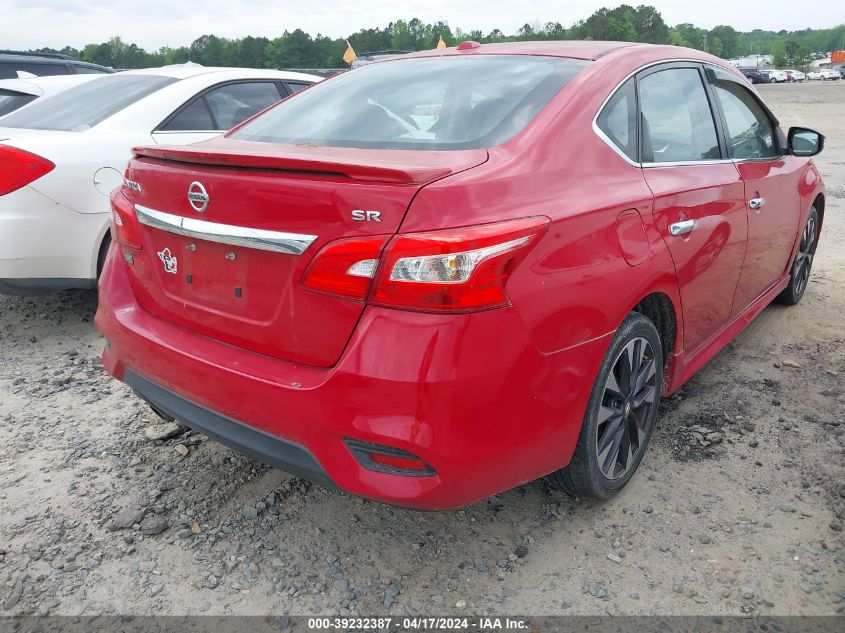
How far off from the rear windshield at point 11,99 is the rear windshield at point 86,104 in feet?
3.04

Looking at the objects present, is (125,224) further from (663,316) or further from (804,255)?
(804,255)

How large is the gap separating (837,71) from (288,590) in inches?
3755

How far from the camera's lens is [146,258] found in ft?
7.81

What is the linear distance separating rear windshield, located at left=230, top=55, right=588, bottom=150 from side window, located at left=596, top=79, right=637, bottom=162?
172 millimetres

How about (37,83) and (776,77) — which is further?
(776,77)

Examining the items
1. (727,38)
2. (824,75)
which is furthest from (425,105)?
(727,38)

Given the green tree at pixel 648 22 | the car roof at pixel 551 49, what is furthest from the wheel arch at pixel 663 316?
the green tree at pixel 648 22

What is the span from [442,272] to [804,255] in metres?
3.76

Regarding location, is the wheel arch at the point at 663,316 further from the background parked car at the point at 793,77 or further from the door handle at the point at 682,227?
the background parked car at the point at 793,77

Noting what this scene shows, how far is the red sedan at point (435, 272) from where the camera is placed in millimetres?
1813

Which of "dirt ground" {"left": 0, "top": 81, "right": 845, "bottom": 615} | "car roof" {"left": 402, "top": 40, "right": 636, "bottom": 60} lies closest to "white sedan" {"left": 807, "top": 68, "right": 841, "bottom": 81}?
"car roof" {"left": 402, "top": 40, "right": 636, "bottom": 60}

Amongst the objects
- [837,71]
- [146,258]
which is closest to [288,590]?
[146,258]

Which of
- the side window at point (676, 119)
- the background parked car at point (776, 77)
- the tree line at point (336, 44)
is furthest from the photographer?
the tree line at point (336, 44)

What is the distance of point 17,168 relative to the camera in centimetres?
381
